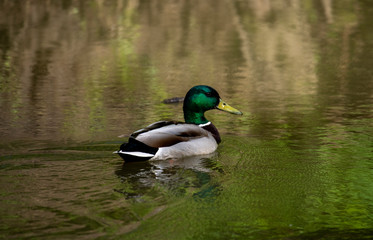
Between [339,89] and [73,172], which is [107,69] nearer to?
[339,89]

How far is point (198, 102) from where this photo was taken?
922 cm

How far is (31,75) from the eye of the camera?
1510 centimetres

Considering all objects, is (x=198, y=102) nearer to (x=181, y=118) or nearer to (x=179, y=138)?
(x=179, y=138)

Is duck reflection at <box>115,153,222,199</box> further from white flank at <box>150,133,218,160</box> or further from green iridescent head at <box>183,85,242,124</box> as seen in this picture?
green iridescent head at <box>183,85,242,124</box>

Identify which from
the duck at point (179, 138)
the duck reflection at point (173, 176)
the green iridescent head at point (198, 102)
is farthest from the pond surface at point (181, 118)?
the green iridescent head at point (198, 102)

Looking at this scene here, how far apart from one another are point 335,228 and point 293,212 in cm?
50

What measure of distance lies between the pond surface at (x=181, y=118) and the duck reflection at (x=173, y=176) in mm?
23

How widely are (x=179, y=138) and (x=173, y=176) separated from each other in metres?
1.12

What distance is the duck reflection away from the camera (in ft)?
21.5

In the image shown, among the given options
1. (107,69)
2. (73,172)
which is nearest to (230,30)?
(107,69)

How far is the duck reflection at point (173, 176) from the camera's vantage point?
6.56 metres

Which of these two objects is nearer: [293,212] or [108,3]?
[293,212]

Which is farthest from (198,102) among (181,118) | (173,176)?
(173,176)

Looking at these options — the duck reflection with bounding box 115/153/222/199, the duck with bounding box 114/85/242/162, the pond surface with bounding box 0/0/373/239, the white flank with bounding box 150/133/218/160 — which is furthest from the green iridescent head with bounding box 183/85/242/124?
the duck reflection with bounding box 115/153/222/199
